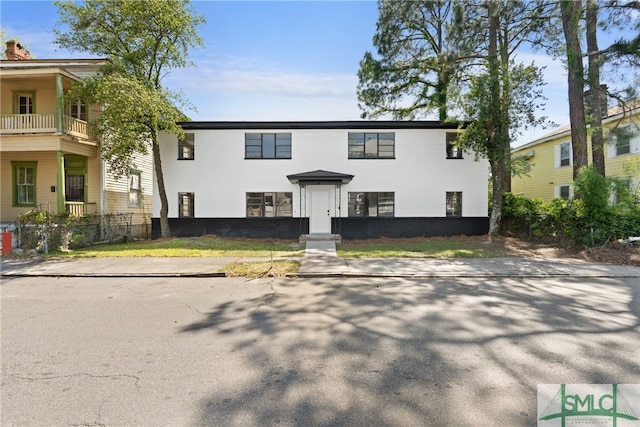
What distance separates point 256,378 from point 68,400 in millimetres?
1680

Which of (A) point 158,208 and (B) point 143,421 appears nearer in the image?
(B) point 143,421

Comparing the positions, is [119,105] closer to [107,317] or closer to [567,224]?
[107,317]

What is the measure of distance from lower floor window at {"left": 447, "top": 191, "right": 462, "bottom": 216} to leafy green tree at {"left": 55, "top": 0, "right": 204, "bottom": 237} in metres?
14.0

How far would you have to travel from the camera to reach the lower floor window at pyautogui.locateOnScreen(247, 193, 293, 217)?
17.5 meters

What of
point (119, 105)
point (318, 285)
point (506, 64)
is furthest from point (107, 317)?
point (506, 64)

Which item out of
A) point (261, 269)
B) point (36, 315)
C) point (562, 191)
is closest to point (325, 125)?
point (261, 269)

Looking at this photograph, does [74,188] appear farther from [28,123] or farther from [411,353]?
[411,353]

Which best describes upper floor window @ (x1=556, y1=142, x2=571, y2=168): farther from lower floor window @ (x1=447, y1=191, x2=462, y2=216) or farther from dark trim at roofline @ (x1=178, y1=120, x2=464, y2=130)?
dark trim at roofline @ (x1=178, y1=120, x2=464, y2=130)

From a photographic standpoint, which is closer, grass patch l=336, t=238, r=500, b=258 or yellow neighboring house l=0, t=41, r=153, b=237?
grass patch l=336, t=238, r=500, b=258

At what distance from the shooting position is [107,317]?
547 centimetres

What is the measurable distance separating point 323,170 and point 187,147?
7.20 m

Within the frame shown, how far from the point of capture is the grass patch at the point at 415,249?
11.9 metres

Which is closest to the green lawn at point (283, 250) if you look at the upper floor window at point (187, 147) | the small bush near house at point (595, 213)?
the small bush near house at point (595, 213)

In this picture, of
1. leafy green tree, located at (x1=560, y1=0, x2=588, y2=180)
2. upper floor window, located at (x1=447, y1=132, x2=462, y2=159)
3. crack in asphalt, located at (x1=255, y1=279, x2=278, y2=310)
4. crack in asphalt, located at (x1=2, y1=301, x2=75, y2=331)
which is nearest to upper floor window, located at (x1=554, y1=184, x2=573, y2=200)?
leafy green tree, located at (x1=560, y1=0, x2=588, y2=180)
